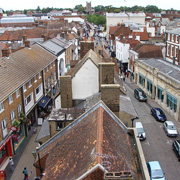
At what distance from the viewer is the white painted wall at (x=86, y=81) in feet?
67.0

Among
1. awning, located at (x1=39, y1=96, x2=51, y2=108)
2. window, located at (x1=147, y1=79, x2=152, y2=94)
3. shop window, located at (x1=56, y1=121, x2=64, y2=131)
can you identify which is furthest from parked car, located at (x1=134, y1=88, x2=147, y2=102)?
shop window, located at (x1=56, y1=121, x2=64, y2=131)

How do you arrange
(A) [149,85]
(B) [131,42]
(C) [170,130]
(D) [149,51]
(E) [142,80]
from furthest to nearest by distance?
(B) [131,42] → (D) [149,51] → (E) [142,80] → (A) [149,85] → (C) [170,130]

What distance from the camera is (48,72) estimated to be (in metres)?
38.0

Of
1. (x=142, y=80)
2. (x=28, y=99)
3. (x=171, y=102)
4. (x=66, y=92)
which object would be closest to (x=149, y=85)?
(x=142, y=80)

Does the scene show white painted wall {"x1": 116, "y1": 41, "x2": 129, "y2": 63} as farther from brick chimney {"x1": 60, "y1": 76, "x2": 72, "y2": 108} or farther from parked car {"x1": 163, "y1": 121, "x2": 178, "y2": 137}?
brick chimney {"x1": 60, "y1": 76, "x2": 72, "y2": 108}

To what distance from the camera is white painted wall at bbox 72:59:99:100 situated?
20.4 metres

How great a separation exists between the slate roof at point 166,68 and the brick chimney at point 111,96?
20.8m

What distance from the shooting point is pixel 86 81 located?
67.8ft

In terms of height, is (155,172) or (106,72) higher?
(106,72)

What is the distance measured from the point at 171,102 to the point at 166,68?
7231 mm

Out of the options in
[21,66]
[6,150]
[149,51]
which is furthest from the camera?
[149,51]

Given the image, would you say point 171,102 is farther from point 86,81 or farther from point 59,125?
point 59,125

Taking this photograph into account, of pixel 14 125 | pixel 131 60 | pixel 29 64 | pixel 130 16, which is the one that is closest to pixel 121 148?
pixel 14 125

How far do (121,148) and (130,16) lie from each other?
351ft
